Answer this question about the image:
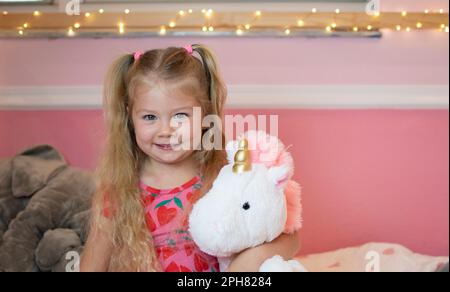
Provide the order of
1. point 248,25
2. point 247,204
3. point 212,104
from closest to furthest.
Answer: point 247,204
point 212,104
point 248,25

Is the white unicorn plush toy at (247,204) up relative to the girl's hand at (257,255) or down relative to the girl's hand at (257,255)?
up

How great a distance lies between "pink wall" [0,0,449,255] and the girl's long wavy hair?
26cm

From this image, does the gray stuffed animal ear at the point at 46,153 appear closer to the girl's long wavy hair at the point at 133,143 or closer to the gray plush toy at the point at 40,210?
the gray plush toy at the point at 40,210

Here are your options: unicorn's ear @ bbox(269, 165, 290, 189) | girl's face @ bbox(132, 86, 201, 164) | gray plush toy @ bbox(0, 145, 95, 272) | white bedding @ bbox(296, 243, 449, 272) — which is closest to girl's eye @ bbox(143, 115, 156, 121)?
girl's face @ bbox(132, 86, 201, 164)

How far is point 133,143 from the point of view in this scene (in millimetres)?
1234

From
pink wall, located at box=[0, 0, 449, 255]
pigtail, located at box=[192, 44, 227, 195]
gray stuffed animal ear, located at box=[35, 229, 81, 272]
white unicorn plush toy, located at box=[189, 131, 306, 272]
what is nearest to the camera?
white unicorn plush toy, located at box=[189, 131, 306, 272]

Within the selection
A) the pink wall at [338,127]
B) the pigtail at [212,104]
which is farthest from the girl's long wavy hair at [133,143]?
the pink wall at [338,127]

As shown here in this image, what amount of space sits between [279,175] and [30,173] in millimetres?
630

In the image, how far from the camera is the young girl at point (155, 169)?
3.77ft

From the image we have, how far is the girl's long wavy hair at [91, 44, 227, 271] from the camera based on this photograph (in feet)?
3.79

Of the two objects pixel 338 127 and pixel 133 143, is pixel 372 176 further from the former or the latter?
pixel 133 143

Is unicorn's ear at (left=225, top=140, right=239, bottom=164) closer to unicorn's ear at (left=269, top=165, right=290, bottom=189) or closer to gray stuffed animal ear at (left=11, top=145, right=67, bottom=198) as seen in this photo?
unicorn's ear at (left=269, top=165, right=290, bottom=189)

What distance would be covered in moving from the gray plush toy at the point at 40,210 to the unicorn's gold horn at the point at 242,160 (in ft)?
1.40

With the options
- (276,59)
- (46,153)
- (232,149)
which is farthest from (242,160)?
(46,153)
